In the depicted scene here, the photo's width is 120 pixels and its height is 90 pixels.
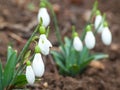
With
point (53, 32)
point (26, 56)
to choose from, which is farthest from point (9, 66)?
point (53, 32)

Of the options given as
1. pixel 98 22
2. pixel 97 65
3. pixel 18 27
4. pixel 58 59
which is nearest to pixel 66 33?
pixel 18 27

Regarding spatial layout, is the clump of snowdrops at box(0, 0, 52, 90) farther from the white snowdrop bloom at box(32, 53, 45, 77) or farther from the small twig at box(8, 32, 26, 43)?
the small twig at box(8, 32, 26, 43)

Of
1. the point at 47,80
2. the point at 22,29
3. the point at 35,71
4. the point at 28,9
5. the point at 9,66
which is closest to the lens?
the point at 35,71

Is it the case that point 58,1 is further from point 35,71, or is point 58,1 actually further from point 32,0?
point 35,71

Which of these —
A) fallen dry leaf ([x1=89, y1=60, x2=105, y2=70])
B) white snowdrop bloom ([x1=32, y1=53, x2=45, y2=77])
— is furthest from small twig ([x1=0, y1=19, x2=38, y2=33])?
white snowdrop bloom ([x1=32, y1=53, x2=45, y2=77])

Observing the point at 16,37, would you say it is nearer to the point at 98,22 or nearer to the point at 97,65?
the point at 97,65

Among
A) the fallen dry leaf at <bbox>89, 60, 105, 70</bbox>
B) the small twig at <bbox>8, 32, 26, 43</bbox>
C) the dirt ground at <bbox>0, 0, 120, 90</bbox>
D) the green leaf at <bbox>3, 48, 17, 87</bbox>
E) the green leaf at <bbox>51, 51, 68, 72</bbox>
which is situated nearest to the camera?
the green leaf at <bbox>3, 48, 17, 87</bbox>

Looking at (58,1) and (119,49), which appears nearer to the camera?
(119,49)
